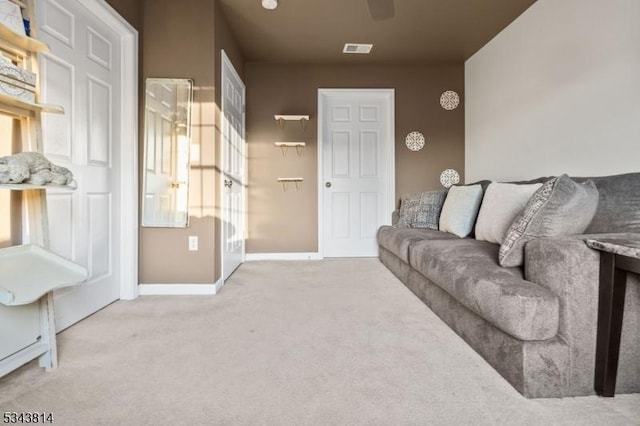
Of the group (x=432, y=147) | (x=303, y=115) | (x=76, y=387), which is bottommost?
(x=76, y=387)

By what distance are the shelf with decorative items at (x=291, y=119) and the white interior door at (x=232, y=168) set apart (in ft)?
1.48

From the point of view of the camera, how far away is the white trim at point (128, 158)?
2.53m

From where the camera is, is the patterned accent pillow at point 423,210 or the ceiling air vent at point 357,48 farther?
the ceiling air vent at point 357,48

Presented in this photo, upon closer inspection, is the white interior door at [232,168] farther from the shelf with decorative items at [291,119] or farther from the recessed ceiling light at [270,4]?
the recessed ceiling light at [270,4]

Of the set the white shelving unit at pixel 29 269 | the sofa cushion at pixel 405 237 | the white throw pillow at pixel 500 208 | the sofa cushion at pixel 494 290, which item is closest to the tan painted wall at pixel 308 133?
the sofa cushion at pixel 405 237

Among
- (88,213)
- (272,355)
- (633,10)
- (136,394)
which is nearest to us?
(136,394)

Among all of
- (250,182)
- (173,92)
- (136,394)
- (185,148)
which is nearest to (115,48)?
(173,92)

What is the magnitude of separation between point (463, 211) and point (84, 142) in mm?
2943

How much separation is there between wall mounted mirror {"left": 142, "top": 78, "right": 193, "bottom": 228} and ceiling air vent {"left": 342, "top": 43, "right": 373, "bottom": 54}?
1.92m

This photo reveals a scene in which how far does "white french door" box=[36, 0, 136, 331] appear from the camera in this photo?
1.89 meters

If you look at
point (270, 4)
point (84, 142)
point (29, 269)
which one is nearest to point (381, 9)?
point (270, 4)

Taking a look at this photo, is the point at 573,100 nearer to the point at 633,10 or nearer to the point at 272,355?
the point at 633,10

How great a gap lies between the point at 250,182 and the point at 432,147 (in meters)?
2.42

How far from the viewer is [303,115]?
416 cm
